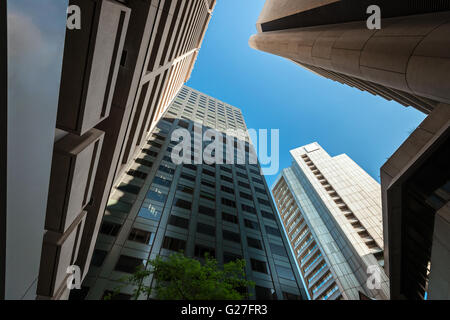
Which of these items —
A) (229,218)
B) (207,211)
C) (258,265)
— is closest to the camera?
(258,265)

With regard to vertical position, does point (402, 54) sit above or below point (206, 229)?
above

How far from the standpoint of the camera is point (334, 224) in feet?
178

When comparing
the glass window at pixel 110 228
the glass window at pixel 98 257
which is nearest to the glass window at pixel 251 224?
the glass window at pixel 110 228

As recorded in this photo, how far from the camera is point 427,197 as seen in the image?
34.2 ft

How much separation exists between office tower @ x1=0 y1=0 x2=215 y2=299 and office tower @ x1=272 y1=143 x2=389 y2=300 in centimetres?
4496

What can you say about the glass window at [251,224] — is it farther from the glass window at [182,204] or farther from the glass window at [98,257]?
the glass window at [98,257]

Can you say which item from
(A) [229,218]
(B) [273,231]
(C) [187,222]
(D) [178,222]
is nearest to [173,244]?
(D) [178,222]

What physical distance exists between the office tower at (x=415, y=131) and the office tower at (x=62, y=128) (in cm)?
1067

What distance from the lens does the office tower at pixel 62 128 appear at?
2.90 m

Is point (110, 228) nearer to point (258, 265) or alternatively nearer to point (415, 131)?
point (258, 265)

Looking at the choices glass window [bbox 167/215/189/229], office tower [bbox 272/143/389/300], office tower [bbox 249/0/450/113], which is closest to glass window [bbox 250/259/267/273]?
glass window [bbox 167/215/189/229]

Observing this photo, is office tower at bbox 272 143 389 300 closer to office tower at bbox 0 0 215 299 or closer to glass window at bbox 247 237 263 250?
glass window at bbox 247 237 263 250

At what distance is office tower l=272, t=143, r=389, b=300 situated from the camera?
4328 cm

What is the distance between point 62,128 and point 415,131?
15.2 metres
